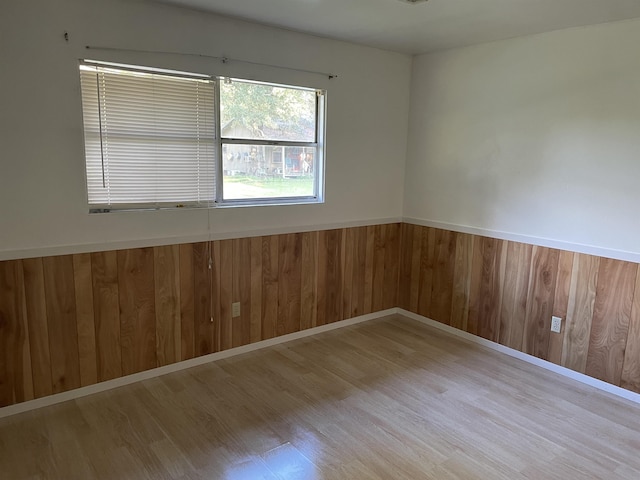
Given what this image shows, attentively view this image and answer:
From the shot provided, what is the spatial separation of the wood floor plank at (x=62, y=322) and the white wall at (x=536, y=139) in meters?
2.91

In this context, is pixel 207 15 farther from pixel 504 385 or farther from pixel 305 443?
pixel 504 385

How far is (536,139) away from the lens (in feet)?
10.9

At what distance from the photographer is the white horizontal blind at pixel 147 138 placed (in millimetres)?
2736

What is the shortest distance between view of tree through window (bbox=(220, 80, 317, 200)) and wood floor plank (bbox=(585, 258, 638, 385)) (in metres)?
2.21

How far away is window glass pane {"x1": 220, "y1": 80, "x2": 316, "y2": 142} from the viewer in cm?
324

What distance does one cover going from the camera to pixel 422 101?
4105 millimetres

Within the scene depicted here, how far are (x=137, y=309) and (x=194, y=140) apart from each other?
1.19 meters

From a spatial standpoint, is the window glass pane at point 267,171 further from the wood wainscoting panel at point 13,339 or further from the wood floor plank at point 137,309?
the wood wainscoting panel at point 13,339

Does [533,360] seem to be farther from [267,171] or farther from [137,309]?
[137,309]

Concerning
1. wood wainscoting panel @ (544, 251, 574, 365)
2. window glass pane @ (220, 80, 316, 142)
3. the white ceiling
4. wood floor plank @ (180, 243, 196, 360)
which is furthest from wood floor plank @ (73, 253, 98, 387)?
wood wainscoting panel @ (544, 251, 574, 365)

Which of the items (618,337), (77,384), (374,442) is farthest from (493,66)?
(77,384)

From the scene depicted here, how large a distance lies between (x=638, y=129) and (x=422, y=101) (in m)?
1.75

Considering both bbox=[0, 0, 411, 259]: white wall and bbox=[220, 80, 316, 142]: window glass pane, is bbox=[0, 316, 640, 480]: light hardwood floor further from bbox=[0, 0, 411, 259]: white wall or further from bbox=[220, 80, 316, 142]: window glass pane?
bbox=[220, 80, 316, 142]: window glass pane

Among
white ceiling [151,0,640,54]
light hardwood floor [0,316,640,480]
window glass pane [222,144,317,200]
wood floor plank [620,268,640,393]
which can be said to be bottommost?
light hardwood floor [0,316,640,480]
